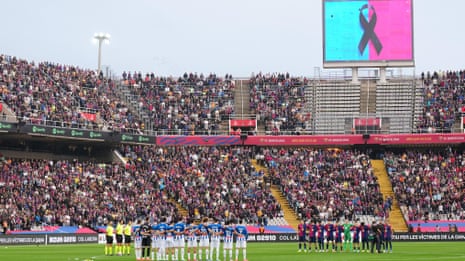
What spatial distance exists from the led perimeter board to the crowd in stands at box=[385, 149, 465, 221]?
31.2ft

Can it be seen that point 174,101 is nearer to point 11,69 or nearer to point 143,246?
point 11,69

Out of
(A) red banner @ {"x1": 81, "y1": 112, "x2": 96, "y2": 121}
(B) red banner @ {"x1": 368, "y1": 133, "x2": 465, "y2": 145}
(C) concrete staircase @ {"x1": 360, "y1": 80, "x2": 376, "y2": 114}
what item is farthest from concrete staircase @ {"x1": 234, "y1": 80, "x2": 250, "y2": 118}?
(A) red banner @ {"x1": 81, "y1": 112, "x2": 96, "y2": 121}

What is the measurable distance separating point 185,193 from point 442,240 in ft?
68.2

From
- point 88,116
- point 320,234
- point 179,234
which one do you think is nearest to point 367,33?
point 88,116

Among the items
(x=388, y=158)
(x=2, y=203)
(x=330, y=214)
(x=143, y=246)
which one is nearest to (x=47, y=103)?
(x=2, y=203)

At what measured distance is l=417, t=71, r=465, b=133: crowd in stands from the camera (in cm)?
7806

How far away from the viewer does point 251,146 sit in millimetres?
78750

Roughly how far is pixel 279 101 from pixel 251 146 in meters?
6.52

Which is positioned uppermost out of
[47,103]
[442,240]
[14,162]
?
[47,103]

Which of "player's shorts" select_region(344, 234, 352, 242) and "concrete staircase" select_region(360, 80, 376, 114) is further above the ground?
"concrete staircase" select_region(360, 80, 376, 114)

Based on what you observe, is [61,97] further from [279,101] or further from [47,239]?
[279,101]

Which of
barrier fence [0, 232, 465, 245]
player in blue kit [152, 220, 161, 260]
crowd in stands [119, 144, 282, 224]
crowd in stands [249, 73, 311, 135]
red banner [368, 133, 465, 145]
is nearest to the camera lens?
player in blue kit [152, 220, 161, 260]

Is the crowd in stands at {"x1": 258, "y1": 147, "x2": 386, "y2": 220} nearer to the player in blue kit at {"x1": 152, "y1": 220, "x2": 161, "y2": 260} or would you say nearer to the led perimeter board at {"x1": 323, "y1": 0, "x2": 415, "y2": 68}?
the led perimeter board at {"x1": 323, "y1": 0, "x2": 415, "y2": 68}

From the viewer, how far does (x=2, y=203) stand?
6059 cm
